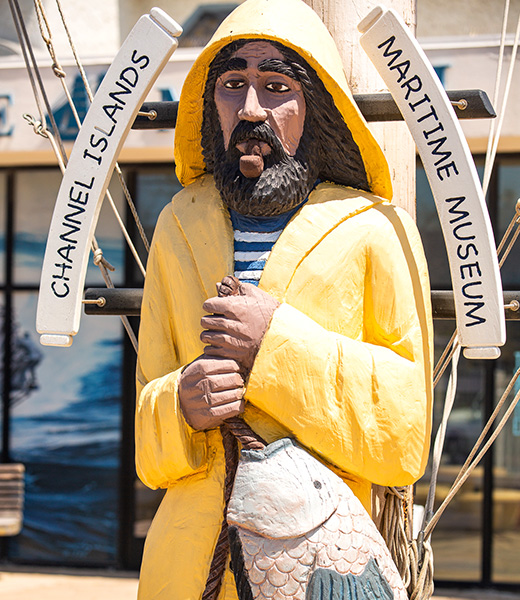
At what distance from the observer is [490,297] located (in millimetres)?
1797

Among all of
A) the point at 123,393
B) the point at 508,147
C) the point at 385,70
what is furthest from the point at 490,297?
the point at 123,393

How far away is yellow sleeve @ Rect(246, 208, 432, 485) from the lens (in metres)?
1.71

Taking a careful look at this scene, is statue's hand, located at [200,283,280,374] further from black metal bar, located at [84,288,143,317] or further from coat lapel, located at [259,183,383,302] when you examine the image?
black metal bar, located at [84,288,143,317]

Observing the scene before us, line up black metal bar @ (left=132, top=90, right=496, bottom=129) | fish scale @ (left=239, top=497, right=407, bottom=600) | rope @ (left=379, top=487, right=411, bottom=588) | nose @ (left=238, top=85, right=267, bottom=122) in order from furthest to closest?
black metal bar @ (left=132, top=90, right=496, bottom=129)
rope @ (left=379, top=487, right=411, bottom=588)
nose @ (left=238, top=85, right=267, bottom=122)
fish scale @ (left=239, top=497, right=407, bottom=600)

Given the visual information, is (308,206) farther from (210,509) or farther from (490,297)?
(210,509)

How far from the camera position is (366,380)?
1744mm

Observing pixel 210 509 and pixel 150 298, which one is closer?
pixel 210 509

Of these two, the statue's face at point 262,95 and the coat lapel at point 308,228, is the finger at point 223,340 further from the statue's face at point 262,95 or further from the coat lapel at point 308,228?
the statue's face at point 262,95

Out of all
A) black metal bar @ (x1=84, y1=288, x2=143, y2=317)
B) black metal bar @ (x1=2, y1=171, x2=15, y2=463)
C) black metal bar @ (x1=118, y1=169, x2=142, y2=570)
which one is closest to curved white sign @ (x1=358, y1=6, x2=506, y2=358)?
black metal bar @ (x1=84, y1=288, x2=143, y2=317)

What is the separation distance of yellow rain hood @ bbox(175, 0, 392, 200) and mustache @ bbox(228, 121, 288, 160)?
0.20 metres

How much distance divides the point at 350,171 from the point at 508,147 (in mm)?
3796

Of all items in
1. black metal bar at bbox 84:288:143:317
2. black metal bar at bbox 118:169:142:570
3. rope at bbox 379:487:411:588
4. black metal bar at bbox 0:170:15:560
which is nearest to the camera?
rope at bbox 379:487:411:588

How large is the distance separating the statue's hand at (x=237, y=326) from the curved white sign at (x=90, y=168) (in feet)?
1.24

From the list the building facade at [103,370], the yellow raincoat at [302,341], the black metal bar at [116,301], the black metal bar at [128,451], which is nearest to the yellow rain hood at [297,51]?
the yellow raincoat at [302,341]
